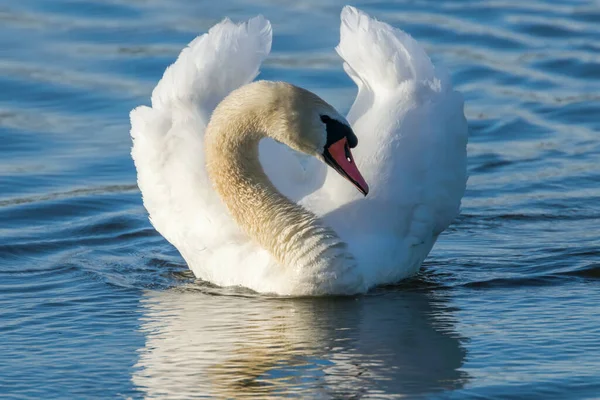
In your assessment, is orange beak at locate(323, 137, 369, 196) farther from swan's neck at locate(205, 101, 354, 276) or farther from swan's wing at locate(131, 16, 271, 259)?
swan's wing at locate(131, 16, 271, 259)

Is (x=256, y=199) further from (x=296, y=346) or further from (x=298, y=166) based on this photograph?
(x=296, y=346)

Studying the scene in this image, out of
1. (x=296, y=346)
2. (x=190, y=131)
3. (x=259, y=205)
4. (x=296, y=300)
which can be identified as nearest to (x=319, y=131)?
(x=259, y=205)

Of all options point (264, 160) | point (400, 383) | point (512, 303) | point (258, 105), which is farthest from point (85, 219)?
point (400, 383)

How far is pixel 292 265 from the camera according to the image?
8414 millimetres

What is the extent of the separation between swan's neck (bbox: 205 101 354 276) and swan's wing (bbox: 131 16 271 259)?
27cm

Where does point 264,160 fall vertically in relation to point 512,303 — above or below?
above

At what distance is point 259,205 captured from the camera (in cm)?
866

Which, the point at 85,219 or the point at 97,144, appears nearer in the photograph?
the point at 85,219

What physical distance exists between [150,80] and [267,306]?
22.2 ft

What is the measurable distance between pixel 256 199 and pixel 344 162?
0.71 meters

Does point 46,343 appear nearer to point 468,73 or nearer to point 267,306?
point 267,306

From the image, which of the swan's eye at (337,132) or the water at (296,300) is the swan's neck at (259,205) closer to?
the water at (296,300)

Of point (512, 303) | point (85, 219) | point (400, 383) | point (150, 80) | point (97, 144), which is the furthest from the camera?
point (150, 80)

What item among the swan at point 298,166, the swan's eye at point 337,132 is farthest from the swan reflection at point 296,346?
the swan's eye at point 337,132
